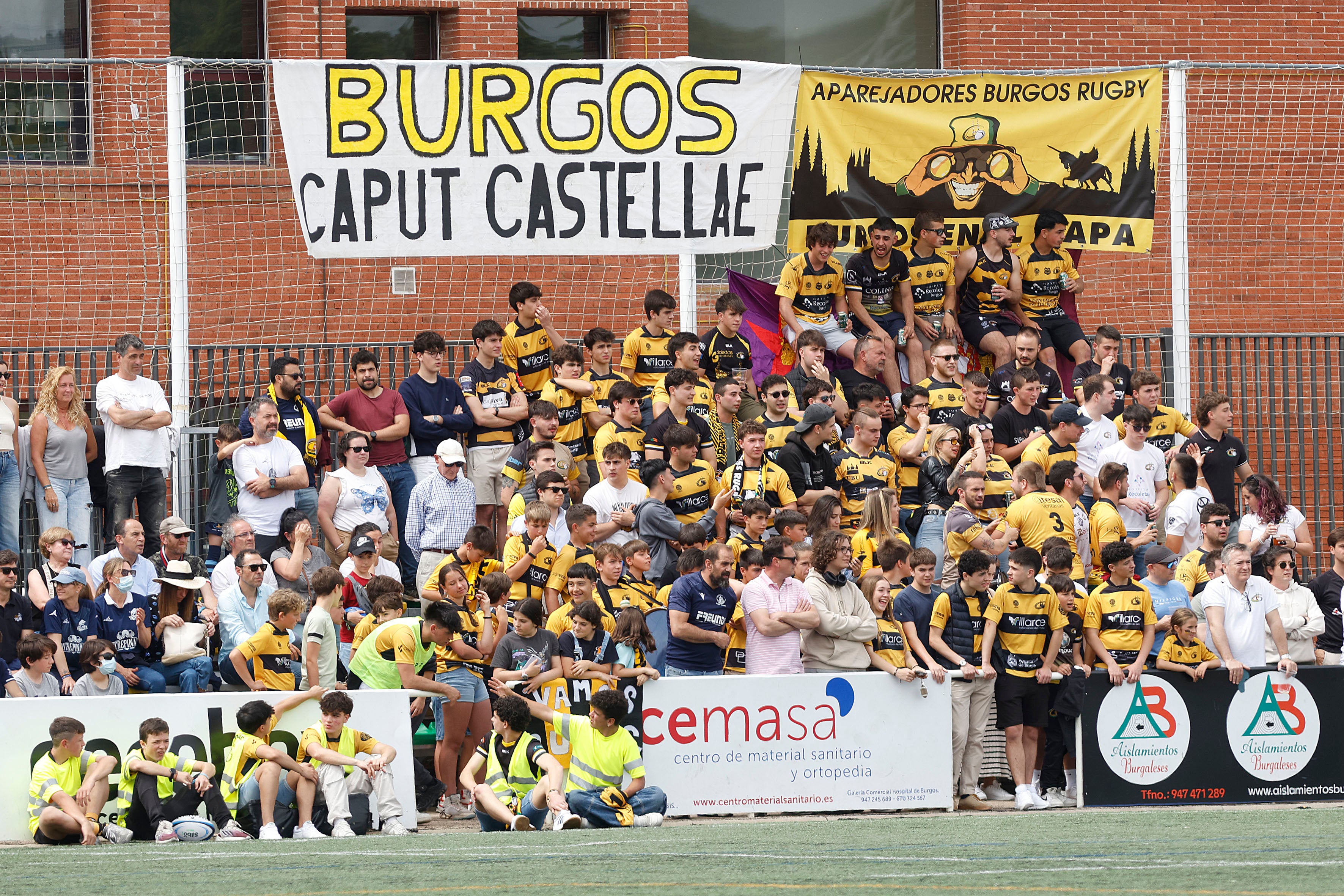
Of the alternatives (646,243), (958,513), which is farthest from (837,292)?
(958,513)

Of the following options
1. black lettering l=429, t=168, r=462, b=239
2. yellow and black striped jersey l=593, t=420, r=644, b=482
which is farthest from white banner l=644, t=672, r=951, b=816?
black lettering l=429, t=168, r=462, b=239

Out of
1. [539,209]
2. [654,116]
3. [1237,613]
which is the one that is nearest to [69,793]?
[539,209]

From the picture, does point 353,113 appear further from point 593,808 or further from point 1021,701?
point 1021,701

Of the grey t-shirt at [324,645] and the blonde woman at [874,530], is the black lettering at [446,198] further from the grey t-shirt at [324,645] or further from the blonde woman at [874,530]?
the blonde woman at [874,530]

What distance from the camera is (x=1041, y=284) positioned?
51.2ft

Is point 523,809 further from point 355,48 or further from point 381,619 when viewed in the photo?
point 355,48

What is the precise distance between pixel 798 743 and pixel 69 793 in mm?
4572

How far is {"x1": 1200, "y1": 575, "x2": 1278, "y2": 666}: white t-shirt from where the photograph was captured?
12195mm

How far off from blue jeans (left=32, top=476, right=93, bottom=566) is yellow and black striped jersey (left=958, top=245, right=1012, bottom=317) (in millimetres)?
7623

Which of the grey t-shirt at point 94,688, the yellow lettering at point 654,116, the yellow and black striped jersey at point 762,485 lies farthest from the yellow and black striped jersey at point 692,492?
the grey t-shirt at point 94,688

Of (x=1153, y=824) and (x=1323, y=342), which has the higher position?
(x=1323, y=342)

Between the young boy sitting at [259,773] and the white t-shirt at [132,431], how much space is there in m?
2.83

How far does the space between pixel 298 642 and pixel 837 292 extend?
5.74 metres

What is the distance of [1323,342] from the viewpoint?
1884 centimetres
